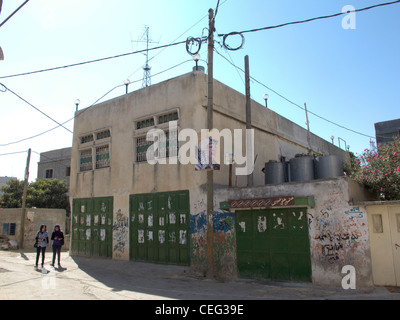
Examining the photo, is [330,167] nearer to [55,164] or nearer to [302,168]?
[302,168]

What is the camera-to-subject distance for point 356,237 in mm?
8578

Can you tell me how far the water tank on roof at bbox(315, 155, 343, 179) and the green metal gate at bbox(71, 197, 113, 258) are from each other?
878 cm

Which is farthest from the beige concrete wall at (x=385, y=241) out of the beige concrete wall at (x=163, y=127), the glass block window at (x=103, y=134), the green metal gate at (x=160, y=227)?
the glass block window at (x=103, y=134)

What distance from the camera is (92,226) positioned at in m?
15.3

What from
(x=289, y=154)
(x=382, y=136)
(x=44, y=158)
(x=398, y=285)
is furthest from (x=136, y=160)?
(x=44, y=158)

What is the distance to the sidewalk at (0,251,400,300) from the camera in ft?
25.2

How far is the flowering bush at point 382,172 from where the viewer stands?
9359 millimetres

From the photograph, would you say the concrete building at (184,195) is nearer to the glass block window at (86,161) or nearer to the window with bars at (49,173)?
the glass block window at (86,161)

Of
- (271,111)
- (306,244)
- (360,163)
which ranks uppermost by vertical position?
(271,111)

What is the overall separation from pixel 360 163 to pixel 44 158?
34.3 meters

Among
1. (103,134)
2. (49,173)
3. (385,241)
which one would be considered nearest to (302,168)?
(385,241)

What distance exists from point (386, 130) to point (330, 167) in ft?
61.7

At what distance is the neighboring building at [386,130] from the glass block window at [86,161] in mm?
22126

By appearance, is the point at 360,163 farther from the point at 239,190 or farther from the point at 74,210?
the point at 74,210
